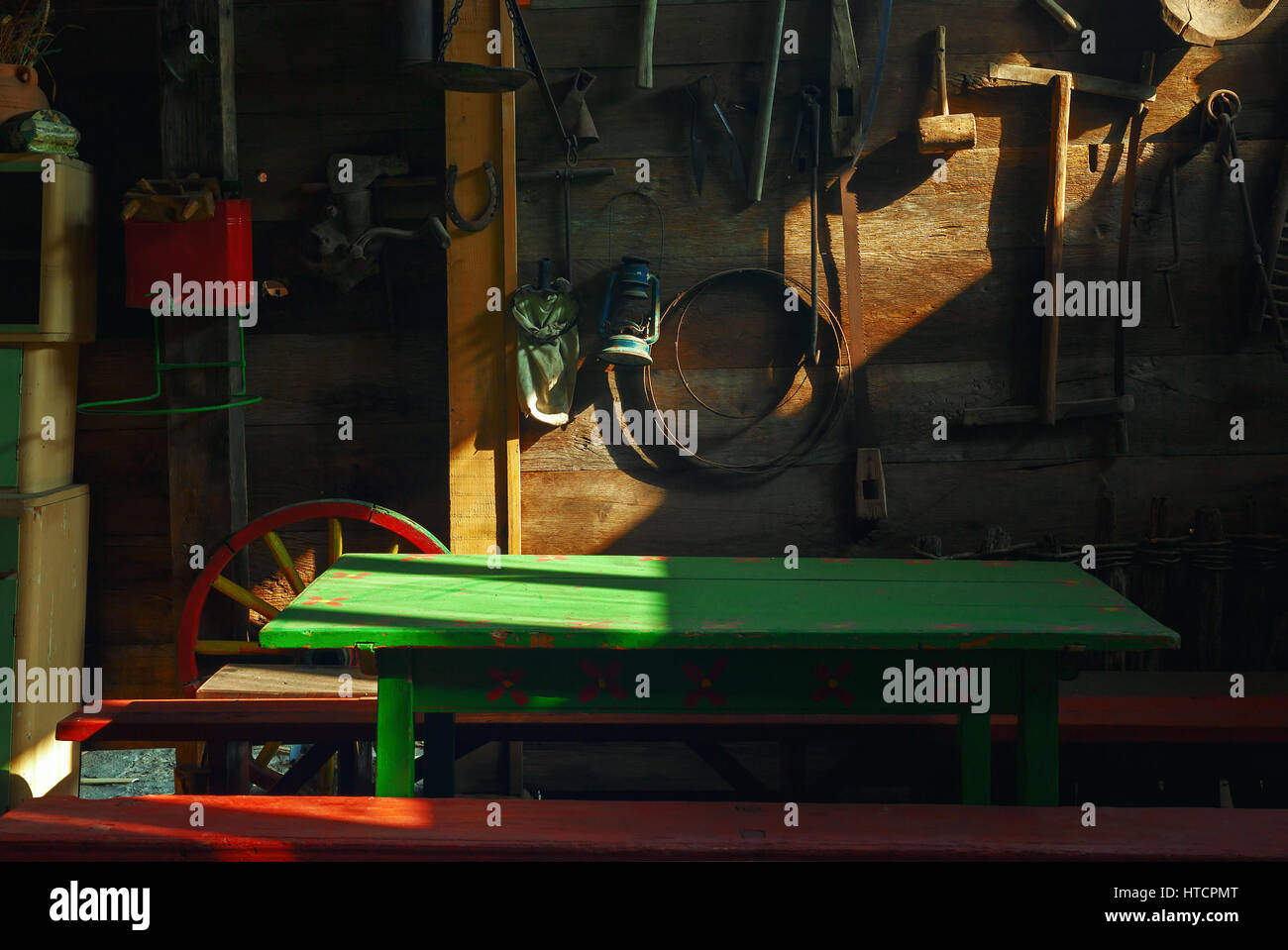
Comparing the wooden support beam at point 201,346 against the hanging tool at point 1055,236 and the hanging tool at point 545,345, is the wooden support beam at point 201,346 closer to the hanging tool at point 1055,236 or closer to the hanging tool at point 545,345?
the hanging tool at point 545,345

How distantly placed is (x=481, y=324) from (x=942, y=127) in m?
1.69

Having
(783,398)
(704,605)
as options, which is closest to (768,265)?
(783,398)

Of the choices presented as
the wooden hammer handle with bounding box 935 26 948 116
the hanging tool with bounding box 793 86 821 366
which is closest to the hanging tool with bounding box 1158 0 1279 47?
the wooden hammer handle with bounding box 935 26 948 116

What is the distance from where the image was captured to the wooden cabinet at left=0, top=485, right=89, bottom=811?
3762 millimetres

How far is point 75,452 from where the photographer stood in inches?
169

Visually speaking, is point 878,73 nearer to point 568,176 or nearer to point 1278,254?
point 568,176

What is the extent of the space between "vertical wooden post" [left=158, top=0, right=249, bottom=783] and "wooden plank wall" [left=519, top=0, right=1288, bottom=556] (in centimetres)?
100

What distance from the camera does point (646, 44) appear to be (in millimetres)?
3859

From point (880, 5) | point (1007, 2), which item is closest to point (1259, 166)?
point (1007, 2)

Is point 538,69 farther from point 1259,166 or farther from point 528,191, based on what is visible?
point 1259,166

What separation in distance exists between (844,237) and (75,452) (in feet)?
9.67

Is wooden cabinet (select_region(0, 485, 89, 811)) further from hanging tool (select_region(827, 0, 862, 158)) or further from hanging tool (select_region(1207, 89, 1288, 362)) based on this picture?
hanging tool (select_region(1207, 89, 1288, 362))

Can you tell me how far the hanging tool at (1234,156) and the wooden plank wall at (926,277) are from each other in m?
0.07

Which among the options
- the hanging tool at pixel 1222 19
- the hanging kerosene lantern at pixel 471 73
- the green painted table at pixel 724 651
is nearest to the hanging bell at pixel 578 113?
the hanging kerosene lantern at pixel 471 73
